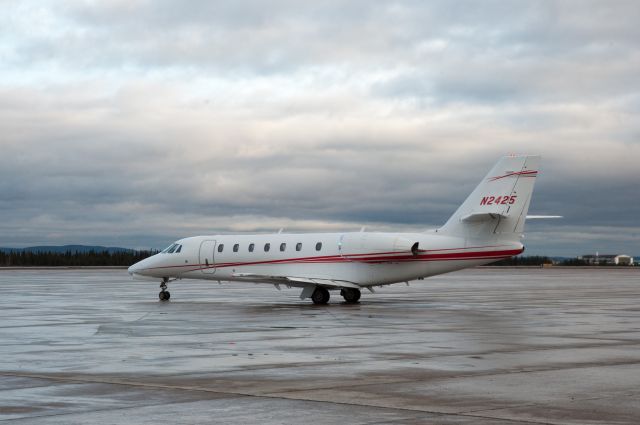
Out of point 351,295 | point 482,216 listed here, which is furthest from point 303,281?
point 482,216

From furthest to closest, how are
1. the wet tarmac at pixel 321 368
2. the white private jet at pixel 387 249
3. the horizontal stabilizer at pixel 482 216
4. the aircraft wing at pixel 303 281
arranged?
the aircraft wing at pixel 303 281
the white private jet at pixel 387 249
the horizontal stabilizer at pixel 482 216
the wet tarmac at pixel 321 368

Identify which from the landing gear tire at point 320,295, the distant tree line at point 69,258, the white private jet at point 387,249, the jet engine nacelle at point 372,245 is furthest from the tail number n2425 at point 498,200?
the distant tree line at point 69,258

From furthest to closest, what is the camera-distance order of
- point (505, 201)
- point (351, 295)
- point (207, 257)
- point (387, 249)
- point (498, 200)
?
1. point (207, 257)
2. point (351, 295)
3. point (387, 249)
4. point (498, 200)
5. point (505, 201)

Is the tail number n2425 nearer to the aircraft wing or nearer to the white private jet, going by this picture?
the white private jet

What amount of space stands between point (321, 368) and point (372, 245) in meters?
20.9

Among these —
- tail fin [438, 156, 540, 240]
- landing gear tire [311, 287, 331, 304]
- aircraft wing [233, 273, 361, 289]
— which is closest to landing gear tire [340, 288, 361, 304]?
aircraft wing [233, 273, 361, 289]

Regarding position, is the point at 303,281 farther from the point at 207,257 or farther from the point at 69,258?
the point at 69,258

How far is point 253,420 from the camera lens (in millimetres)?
11258

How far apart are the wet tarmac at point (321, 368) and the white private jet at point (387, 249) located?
4.53 metres

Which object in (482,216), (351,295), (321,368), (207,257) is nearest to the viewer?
(321,368)

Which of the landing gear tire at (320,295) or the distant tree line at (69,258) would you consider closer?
the landing gear tire at (320,295)

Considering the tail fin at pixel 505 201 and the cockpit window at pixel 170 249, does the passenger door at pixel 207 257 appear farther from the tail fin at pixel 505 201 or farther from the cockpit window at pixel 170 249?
the tail fin at pixel 505 201

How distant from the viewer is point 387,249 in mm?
36750

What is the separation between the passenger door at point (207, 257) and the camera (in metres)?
41.9
